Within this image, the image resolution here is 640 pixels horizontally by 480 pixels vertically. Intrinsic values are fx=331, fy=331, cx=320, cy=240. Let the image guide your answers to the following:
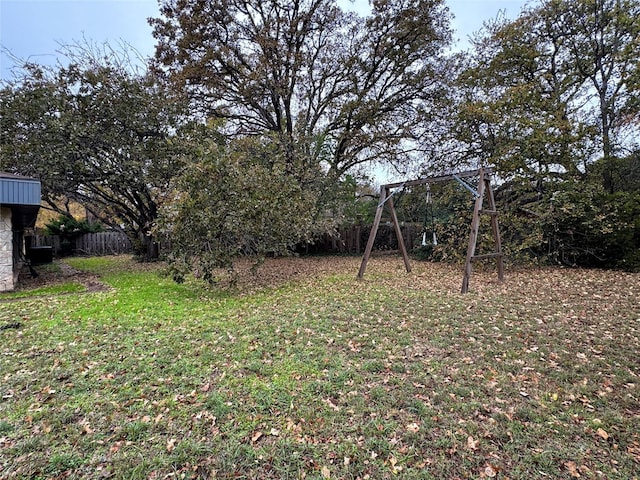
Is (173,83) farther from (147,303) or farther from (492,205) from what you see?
(492,205)

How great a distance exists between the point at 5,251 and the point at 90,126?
3.74 meters

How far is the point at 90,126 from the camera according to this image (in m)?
8.61

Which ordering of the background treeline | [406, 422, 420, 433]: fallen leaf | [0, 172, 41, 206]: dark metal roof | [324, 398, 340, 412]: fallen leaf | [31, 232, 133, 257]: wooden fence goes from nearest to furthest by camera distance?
[406, 422, 420, 433]: fallen leaf → [324, 398, 340, 412]: fallen leaf → [0, 172, 41, 206]: dark metal roof → the background treeline → [31, 232, 133, 257]: wooden fence

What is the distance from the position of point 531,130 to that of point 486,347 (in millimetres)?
6917

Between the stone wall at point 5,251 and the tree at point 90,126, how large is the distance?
229 cm

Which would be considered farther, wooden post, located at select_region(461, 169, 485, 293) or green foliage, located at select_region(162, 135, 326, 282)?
green foliage, located at select_region(162, 135, 326, 282)

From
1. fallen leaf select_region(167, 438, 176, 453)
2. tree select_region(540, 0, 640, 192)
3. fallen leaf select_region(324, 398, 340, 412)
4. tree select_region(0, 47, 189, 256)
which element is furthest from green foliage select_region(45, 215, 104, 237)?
tree select_region(540, 0, 640, 192)

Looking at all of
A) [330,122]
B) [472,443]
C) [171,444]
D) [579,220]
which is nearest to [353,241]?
[330,122]

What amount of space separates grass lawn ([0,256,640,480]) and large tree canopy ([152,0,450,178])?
23.1 feet

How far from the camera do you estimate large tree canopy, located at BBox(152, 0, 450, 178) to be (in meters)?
10.5

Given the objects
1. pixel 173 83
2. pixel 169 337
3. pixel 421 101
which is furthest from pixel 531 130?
pixel 173 83

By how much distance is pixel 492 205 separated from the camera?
22.5ft

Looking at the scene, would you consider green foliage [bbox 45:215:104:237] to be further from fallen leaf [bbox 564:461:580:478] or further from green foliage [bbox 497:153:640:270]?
fallen leaf [bbox 564:461:580:478]

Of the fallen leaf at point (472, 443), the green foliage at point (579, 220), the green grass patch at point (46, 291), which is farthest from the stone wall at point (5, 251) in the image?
the green foliage at point (579, 220)
